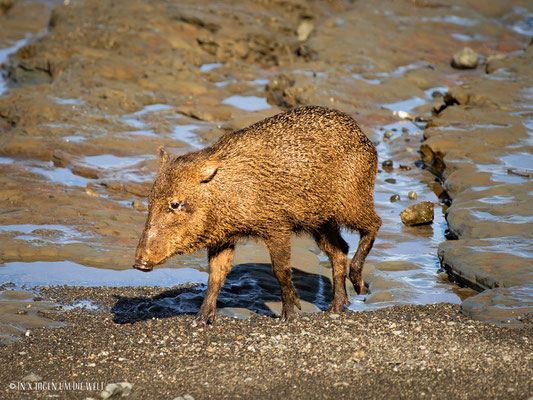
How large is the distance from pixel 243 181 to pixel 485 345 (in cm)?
281

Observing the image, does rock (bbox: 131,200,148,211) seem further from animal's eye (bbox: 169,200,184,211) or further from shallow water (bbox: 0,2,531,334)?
animal's eye (bbox: 169,200,184,211)

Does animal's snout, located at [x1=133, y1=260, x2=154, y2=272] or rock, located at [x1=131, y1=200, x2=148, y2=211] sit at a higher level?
animal's snout, located at [x1=133, y1=260, x2=154, y2=272]

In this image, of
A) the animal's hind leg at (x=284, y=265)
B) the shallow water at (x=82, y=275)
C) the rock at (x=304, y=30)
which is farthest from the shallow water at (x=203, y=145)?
the animal's hind leg at (x=284, y=265)

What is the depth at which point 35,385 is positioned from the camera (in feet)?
19.3

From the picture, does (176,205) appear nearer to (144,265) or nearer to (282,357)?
(144,265)

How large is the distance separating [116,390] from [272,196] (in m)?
2.67

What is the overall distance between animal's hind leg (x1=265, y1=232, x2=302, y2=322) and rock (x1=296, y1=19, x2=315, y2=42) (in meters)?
17.1

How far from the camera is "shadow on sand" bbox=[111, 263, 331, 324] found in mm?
8164

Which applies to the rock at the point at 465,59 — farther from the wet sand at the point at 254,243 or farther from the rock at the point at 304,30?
the rock at the point at 304,30

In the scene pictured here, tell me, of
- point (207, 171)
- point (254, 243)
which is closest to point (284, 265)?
point (207, 171)

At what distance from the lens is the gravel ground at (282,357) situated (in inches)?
225

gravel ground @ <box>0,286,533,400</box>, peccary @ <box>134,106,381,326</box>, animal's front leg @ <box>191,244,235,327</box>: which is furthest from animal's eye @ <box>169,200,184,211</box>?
gravel ground @ <box>0,286,533,400</box>

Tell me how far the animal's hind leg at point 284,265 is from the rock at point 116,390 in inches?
90.6

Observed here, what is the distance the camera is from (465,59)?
75.2 ft
